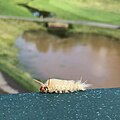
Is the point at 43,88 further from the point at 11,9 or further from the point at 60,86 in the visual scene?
the point at 11,9

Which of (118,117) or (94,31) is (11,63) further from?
(118,117)

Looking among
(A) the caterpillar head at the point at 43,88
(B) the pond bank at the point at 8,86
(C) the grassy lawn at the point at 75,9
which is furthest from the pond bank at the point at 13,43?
(A) the caterpillar head at the point at 43,88

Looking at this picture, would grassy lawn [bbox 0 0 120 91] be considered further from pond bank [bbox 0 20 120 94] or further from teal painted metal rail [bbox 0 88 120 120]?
teal painted metal rail [bbox 0 88 120 120]

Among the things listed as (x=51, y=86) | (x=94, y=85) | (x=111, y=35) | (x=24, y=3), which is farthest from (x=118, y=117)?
(x=24, y=3)

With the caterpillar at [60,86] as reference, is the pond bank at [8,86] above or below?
below

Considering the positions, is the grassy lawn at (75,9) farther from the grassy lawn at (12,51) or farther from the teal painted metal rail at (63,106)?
the teal painted metal rail at (63,106)
